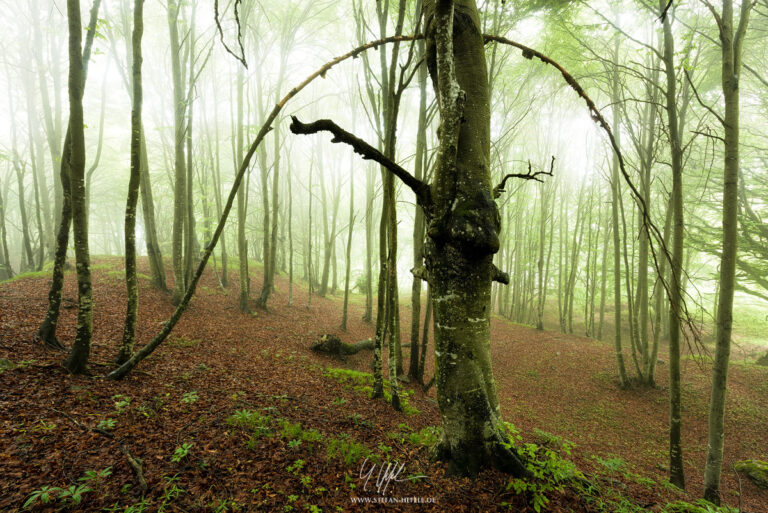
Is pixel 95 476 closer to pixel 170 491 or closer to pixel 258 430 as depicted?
pixel 170 491

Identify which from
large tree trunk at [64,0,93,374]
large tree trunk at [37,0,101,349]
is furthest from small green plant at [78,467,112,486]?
large tree trunk at [37,0,101,349]

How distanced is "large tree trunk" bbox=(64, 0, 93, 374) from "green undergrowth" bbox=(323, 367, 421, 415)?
3754 mm

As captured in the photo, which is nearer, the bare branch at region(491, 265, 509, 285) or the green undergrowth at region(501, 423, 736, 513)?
the green undergrowth at region(501, 423, 736, 513)

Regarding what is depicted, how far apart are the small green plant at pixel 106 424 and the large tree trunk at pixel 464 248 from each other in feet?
11.1

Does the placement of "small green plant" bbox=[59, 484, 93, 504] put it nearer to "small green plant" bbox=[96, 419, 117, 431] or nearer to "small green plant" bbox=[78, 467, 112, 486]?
"small green plant" bbox=[78, 467, 112, 486]

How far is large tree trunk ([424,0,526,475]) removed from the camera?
2.15 m

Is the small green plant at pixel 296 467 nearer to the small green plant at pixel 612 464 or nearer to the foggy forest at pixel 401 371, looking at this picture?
the foggy forest at pixel 401 371

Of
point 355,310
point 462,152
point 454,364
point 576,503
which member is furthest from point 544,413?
point 355,310

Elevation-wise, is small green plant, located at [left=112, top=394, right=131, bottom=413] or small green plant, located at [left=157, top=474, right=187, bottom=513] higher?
small green plant, located at [left=112, top=394, right=131, bottom=413]

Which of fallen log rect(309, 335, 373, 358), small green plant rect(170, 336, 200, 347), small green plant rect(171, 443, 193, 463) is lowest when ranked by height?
fallen log rect(309, 335, 373, 358)

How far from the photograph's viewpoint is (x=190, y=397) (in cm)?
404

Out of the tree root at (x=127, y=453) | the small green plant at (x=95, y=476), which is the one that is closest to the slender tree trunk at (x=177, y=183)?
the tree root at (x=127, y=453)

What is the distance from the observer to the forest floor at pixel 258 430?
239cm

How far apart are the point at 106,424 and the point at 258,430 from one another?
1.50 metres
